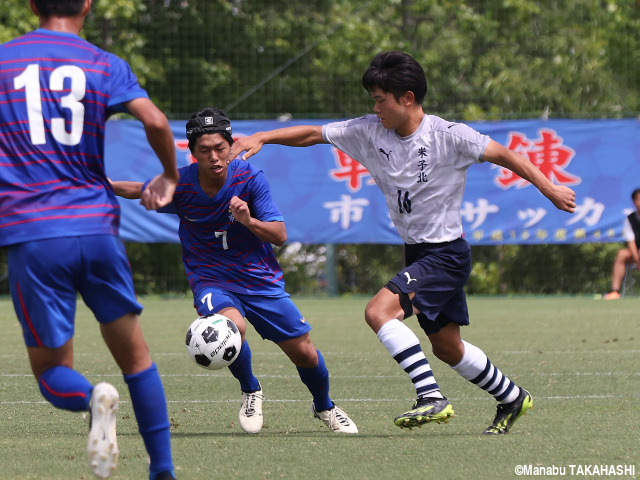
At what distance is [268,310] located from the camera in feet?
20.6

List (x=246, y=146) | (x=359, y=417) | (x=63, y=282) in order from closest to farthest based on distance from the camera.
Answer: (x=63, y=282) → (x=246, y=146) → (x=359, y=417)

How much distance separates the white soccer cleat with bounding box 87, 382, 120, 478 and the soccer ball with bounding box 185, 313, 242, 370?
→ 1.97 meters

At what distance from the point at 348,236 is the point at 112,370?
8546mm

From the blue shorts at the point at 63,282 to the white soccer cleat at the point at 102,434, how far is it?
0.28 m

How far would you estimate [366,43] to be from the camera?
2062 centimetres

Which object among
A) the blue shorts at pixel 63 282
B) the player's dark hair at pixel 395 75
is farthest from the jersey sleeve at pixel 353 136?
the blue shorts at pixel 63 282

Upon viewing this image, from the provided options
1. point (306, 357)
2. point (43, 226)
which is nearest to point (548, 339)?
point (306, 357)

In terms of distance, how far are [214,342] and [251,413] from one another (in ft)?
1.77

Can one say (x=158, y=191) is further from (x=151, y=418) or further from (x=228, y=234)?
(x=228, y=234)

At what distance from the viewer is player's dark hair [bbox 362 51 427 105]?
19.5 feet

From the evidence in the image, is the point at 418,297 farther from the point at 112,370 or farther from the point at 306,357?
the point at 112,370

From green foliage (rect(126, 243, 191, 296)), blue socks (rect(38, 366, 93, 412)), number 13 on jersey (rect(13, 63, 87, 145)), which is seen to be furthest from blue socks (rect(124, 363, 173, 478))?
green foliage (rect(126, 243, 191, 296))

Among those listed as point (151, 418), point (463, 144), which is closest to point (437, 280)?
point (463, 144)

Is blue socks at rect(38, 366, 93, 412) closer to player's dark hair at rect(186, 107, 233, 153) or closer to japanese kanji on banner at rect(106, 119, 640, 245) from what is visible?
player's dark hair at rect(186, 107, 233, 153)
